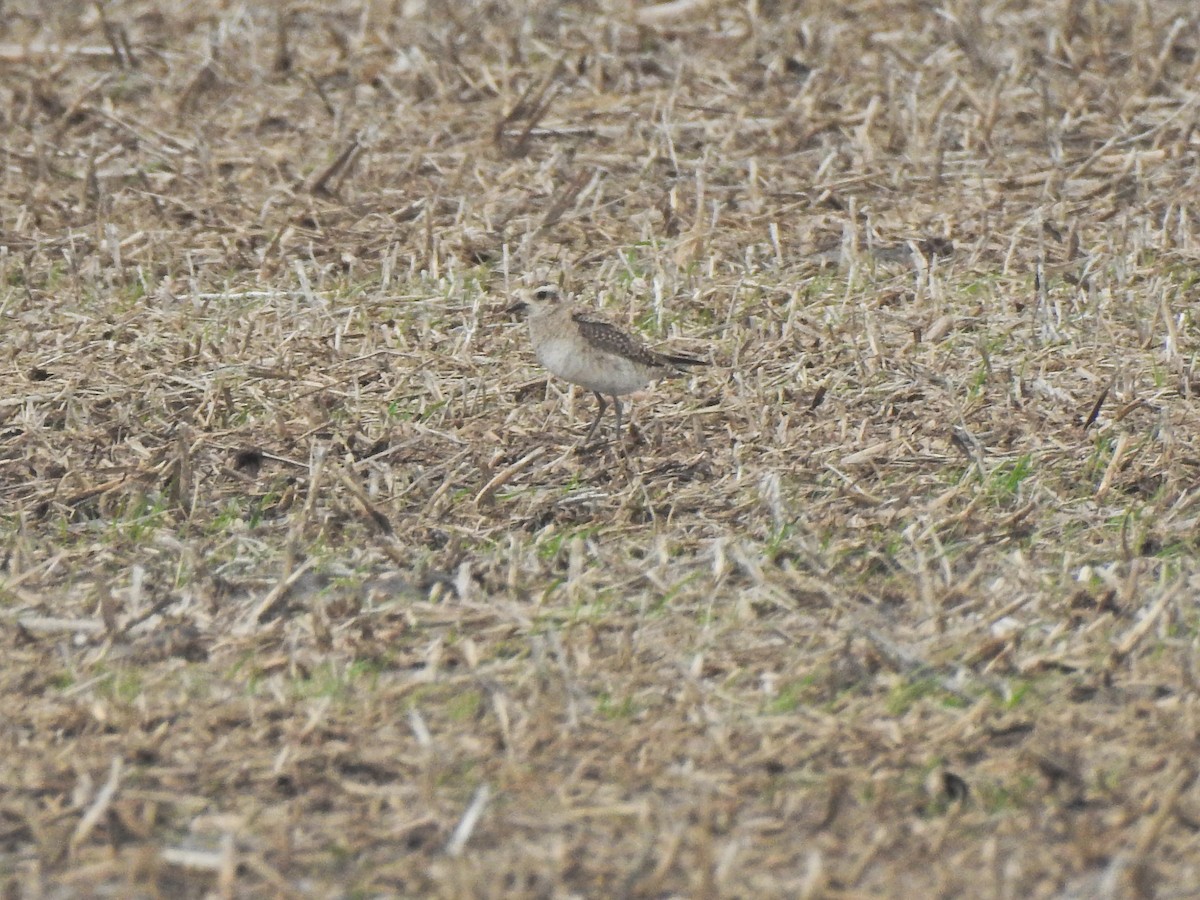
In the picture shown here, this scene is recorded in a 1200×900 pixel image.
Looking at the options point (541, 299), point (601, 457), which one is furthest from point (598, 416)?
point (541, 299)

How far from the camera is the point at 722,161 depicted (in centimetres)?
1004

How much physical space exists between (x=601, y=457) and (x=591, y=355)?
0.40 m

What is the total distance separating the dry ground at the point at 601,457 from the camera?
4.75 meters

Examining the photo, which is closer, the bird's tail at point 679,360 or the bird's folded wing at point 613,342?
the bird's folded wing at point 613,342

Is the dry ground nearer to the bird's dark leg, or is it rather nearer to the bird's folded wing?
the bird's dark leg

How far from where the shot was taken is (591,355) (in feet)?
22.8

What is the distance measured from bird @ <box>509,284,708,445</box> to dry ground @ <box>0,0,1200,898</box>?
277mm

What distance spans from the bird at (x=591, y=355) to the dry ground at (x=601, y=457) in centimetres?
28

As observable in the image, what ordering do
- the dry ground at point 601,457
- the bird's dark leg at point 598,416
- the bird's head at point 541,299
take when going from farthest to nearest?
the bird's head at point 541,299 → the bird's dark leg at point 598,416 → the dry ground at point 601,457

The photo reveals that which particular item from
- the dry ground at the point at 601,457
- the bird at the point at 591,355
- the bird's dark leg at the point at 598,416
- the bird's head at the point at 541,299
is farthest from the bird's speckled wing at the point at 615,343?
the dry ground at the point at 601,457

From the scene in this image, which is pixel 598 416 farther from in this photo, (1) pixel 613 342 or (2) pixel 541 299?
(2) pixel 541 299

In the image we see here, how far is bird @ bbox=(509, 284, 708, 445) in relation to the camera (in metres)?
6.95

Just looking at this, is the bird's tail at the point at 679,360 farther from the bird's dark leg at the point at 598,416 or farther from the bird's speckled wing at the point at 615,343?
the bird's dark leg at the point at 598,416

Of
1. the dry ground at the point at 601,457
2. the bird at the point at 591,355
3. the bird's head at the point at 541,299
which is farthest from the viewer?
the bird's head at the point at 541,299
